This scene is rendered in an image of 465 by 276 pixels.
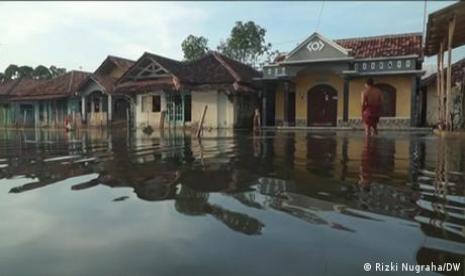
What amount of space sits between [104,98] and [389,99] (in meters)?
19.6

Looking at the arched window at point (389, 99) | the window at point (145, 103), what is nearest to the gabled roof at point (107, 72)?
the window at point (145, 103)

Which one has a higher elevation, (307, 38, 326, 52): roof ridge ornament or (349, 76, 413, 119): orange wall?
(307, 38, 326, 52): roof ridge ornament

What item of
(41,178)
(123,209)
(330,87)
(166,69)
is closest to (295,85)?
(330,87)

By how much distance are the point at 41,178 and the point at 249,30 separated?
112ft

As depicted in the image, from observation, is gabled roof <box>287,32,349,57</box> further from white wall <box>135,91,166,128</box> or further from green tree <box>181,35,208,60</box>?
green tree <box>181,35,208,60</box>

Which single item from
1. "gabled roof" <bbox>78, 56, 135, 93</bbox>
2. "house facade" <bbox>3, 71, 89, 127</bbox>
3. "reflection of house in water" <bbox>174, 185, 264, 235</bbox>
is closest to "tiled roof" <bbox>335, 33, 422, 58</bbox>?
"gabled roof" <bbox>78, 56, 135, 93</bbox>

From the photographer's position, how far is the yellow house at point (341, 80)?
74.4 ft

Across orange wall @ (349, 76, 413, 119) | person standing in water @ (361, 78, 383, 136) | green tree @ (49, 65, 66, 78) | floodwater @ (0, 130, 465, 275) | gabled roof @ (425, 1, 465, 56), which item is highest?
green tree @ (49, 65, 66, 78)

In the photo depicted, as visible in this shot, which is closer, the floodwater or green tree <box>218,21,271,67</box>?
the floodwater

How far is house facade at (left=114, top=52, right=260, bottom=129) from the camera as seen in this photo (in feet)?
85.9

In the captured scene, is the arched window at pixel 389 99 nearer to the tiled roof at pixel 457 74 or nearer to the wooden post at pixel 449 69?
the tiled roof at pixel 457 74

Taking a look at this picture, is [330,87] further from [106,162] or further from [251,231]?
[251,231]

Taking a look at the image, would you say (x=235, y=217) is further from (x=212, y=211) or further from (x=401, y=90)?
(x=401, y=90)

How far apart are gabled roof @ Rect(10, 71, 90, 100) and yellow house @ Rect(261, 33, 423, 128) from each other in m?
15.6
